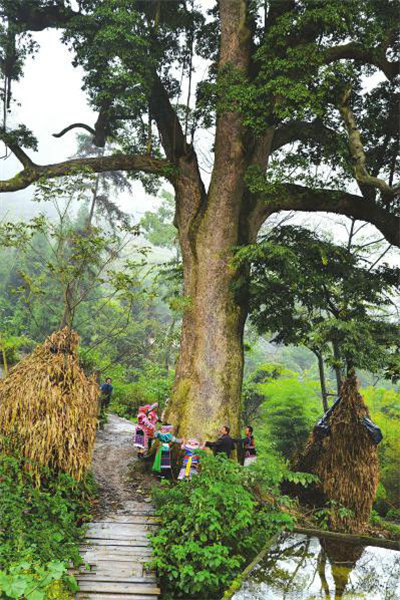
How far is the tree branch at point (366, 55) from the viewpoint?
9934mm

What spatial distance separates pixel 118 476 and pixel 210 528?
3.62m

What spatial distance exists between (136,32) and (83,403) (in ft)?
24.4

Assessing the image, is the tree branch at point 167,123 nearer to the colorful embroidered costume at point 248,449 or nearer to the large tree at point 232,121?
the large tree at point 232,121

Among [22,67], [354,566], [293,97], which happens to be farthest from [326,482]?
[22,67]

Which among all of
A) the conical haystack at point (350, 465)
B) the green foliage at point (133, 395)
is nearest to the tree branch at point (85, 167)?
the conical haystack at point (350, 465)

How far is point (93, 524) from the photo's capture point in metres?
7.61

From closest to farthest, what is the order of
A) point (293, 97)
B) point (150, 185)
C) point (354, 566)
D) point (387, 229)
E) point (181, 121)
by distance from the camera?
point (354, 566) < point (293, 97) < point (387, 229) < point (181, 121) < point (150, 185)

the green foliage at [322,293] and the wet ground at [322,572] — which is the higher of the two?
the green foliage at [322,293]

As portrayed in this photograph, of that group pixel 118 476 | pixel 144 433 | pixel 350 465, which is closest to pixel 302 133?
pixel 350 465

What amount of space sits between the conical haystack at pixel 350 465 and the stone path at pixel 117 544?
344 centimetres

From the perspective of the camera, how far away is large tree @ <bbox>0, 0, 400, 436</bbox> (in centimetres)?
945

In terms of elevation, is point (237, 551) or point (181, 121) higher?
point (181, 121)

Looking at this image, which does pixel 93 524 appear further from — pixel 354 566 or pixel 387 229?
pixel 387 229

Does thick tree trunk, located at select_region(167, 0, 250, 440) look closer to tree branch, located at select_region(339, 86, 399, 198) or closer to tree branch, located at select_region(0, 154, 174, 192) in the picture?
tree branch, located at select_region(0, 154, 174, 192)
